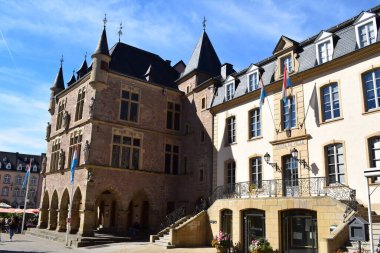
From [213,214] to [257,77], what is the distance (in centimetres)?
893

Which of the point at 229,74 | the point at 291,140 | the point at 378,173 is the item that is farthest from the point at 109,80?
the point at 378,173

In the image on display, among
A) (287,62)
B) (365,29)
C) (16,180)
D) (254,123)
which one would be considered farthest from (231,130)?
(16,180)

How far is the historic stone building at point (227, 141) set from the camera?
52.0ft

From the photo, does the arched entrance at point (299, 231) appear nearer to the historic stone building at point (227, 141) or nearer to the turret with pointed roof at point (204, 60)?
the historic stone building at point (227, 141)

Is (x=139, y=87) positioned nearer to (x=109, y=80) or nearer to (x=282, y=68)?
(x=109, y=80)

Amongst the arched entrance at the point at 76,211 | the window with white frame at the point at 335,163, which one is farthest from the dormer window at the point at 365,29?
the arched entrance at the point at 76,211

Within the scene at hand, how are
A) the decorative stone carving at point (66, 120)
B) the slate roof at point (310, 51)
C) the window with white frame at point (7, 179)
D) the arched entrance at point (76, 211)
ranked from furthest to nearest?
the window with white frame at point (7, 179)
the decorative stone carving at point (66, 120)
the arched entrance at point (76, 211)
the slate roof at point (310, 51)

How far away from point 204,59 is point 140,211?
1363cm

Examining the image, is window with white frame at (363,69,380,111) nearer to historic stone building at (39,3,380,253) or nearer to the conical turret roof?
historic stone building at (39,3,380,253)

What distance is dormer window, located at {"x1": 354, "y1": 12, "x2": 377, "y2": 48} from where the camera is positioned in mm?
15867

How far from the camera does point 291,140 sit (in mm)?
18812

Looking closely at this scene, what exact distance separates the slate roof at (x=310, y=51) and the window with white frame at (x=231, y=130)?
164 cm

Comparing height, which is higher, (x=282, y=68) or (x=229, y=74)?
(x=229, y=74)

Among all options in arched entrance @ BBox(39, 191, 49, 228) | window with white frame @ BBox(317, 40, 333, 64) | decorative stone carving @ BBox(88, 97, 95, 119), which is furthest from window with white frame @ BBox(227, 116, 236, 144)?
arched entrance @ BBox(39, 191, 49, 228)
